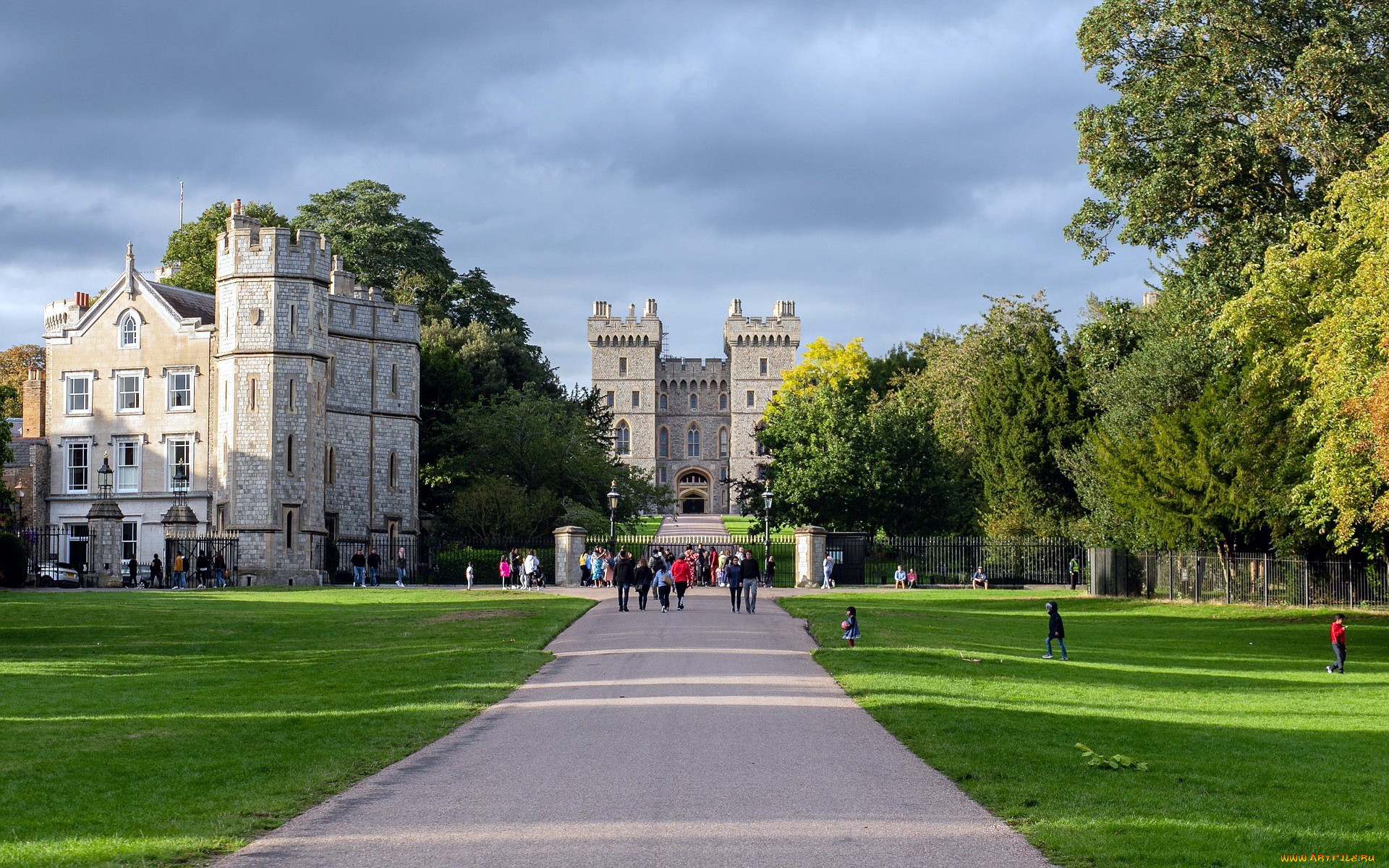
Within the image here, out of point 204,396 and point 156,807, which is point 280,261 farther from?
point 156,807

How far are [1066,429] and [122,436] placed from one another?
121ft

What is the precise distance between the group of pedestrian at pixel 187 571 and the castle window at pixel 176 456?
4712 millimetres

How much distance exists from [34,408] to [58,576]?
1709 cm

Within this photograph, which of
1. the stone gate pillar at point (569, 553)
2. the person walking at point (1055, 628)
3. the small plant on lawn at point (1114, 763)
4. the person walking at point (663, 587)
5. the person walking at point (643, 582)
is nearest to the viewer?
the small plant on lawn at point (1114, 763)

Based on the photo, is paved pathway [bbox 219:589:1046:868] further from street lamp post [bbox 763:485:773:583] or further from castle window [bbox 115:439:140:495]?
castle window [bbox 115:439:140:495]

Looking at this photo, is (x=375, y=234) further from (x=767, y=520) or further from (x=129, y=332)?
(x=767, y=520)

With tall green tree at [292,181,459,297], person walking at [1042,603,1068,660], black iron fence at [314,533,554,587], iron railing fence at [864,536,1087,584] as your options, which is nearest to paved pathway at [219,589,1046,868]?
person walking at [1042,603,1068,660]

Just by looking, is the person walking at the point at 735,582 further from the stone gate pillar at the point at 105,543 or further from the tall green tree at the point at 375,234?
the tall green tree at the point at 375,234

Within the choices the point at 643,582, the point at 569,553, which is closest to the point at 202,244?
the point at 569,553

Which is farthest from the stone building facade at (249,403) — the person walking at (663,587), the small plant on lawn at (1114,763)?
the small plant on lawn at (1114,763)

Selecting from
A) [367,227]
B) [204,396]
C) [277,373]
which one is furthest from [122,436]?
[367,227]

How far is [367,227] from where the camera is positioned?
7019cm

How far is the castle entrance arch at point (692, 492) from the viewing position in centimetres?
12525

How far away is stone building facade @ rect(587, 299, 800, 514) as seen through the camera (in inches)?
4838
